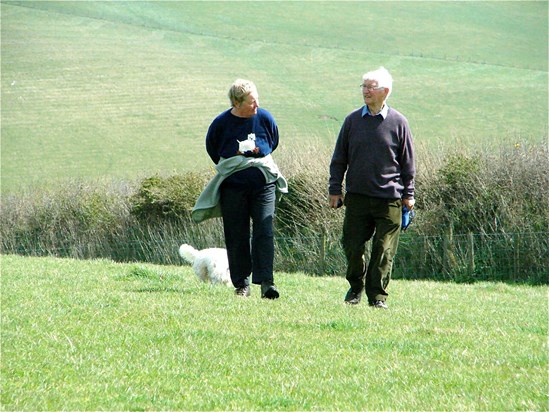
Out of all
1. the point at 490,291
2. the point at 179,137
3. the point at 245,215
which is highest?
the point at 245,215

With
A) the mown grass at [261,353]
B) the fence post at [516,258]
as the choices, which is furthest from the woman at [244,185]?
the fence post at [516,258]

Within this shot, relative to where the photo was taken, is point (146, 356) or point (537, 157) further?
point (537, 157)

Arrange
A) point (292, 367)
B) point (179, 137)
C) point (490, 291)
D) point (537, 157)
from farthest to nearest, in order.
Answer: point (179, 137) < point (537, 157) < point (490, 291) < point (292, 367)

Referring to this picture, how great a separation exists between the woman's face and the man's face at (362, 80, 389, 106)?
128 centimetres

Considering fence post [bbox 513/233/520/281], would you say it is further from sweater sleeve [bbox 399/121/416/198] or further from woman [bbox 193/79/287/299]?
sweater sleeve [bbox 399/121/416/198]

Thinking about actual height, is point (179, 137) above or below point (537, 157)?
below

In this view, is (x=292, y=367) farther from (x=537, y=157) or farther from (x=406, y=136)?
(x=537, y=157)

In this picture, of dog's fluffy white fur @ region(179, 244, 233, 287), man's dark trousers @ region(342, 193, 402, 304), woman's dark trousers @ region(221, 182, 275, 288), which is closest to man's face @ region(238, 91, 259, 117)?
woman's dark trousers @ region(221, 182, 275, 288)

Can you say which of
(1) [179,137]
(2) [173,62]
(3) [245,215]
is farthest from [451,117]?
(3) [245,215]

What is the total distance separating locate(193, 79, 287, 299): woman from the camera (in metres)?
9.88

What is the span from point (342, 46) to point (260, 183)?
213ft

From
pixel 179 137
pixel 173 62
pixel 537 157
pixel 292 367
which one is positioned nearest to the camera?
pixel 292 367

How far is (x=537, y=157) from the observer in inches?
784

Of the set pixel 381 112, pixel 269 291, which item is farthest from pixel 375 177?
pixel 269 291
